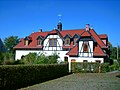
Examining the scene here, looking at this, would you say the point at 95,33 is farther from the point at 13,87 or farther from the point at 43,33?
the point at 13,87

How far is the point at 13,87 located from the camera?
663 inches

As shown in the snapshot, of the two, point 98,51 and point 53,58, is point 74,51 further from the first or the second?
point 98,51

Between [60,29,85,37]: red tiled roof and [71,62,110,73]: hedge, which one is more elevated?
[60,29,85,37]: red tiled roof

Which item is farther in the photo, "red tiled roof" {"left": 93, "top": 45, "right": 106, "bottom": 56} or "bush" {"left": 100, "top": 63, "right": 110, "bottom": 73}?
"red tiled roof" {"left": 93, "top": 45, "right": 106, "bottom": 56}

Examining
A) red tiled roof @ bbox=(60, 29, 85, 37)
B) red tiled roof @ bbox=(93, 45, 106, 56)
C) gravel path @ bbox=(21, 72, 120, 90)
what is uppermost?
red tiled roof @ bbox=(60, 29, 85, 37)

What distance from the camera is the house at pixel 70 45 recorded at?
43.0 metres

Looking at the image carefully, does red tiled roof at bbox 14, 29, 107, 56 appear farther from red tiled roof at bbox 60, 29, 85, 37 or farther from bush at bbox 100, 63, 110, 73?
bush at bbox 100, 63, 110, 73

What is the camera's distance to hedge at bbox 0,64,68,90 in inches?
623

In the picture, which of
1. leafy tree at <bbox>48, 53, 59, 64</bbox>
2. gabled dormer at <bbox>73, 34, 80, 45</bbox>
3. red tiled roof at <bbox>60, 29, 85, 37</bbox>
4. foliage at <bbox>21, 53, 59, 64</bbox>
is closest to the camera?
foliage at <bbox>21, 53, 59, 64</bbox>

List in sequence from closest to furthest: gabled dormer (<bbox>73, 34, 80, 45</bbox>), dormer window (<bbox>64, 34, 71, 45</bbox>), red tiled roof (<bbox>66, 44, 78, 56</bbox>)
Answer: red tiled roof (<bbox>66, 44, 78, 56</bbox>), gabled dormer (<bbox>73, 34, 80, 45</bbox>), dormer window (<bbox>64, 34, 71, 45</bbox>)

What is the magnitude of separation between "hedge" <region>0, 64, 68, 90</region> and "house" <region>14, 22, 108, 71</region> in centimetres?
1717

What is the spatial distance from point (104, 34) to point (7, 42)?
62.2 meters

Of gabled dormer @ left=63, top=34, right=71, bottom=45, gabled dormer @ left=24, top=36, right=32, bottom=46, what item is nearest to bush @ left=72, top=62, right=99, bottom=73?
gabled dormer @ left=63, top=34, right=71, bottom=45

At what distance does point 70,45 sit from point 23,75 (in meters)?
29.6
